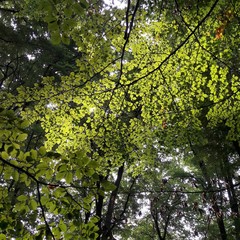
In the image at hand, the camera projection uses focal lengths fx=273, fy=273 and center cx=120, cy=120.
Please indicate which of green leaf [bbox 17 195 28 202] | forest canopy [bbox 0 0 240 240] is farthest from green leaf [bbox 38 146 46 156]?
green leaf [bbox 17 195 28 202]

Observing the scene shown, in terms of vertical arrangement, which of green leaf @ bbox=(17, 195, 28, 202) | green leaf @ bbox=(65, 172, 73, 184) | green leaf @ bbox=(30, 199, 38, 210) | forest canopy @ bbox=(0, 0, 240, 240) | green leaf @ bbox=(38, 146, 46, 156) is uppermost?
forest canopy @ bbox=(0, 0, 240, 240)

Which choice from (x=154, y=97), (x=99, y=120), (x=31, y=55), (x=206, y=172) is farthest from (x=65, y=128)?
(x=206, y=172)

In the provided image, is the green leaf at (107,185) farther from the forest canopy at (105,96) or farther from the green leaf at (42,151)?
the green leaf at (42,151)

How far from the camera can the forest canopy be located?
142cm

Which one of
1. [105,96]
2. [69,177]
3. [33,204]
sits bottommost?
[33,204]

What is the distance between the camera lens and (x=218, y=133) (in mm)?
6957

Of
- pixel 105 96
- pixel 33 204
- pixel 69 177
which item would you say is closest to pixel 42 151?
pixel 69 177

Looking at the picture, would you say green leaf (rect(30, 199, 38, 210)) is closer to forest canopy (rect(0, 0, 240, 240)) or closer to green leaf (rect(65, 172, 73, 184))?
forest canopy (rect(0, 0, 240, 240))

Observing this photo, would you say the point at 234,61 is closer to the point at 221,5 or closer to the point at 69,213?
the point at 221,5

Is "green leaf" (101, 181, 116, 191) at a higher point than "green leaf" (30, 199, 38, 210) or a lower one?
higher

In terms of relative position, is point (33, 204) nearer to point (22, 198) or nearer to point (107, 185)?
point (22, 198)

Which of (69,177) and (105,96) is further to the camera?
(105,96)

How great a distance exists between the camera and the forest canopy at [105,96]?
1.42 m

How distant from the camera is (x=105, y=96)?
214 inches
